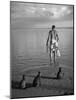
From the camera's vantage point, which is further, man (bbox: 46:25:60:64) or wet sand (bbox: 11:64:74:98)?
man (bbox: 46:25:60:64)

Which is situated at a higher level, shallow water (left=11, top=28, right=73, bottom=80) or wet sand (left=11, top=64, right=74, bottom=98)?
shallow water (left=11, top=28, right=73, bottom=80)

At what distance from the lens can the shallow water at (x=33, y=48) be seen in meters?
4.82

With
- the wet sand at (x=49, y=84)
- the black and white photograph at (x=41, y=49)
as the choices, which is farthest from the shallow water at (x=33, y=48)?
the wet sand at (x=49, y=84)

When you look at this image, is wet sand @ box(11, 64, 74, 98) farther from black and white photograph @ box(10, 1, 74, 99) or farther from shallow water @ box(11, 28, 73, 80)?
shallow water @ box(11, 28, 73, 80)

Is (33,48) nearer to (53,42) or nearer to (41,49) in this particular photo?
(41,49)

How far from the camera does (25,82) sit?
4902mm

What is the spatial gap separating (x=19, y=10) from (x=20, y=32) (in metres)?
0.42

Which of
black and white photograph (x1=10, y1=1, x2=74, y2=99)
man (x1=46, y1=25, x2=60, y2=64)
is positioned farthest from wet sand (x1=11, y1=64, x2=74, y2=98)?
man (x1=46, y1=25, x2=60, y2=64)

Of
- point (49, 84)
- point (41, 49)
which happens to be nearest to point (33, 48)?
point (41, 49)

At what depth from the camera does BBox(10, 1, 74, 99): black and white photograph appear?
4.83 metres

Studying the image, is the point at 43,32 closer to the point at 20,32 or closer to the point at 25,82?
the point at 20,32

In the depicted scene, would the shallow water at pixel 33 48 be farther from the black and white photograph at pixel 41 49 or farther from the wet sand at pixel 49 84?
the wet sand at pixel 49 84

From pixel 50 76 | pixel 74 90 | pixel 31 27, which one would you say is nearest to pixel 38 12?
pixel 31 27

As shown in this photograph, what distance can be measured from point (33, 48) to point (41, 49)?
17cm
